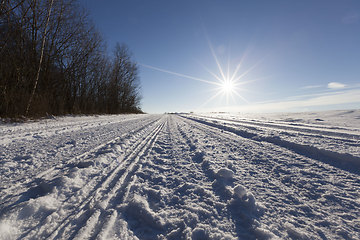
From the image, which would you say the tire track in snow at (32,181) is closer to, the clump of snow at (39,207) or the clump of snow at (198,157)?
the clump of snow at (39,207)

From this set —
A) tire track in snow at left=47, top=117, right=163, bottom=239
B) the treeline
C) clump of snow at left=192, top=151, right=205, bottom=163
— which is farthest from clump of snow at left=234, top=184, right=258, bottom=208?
the treeline

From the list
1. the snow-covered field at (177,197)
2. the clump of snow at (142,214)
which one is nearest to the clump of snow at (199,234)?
the snow-covered field at (177,197)

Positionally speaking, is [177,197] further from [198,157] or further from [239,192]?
[198,157]

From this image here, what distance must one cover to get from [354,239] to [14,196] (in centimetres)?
292

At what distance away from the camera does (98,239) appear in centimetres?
101

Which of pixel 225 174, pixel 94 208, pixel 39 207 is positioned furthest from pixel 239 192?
pixel 39 207

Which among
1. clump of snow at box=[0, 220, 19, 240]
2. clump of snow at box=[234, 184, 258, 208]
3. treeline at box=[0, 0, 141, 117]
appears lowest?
clump of snow at box=[234, 184, 258, 208]

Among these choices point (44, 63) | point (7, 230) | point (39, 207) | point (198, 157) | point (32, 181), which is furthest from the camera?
point (44, 63)

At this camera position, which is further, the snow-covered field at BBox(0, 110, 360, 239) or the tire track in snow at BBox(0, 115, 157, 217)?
the tire track in snow at BBox(0, 115, 157, 217)

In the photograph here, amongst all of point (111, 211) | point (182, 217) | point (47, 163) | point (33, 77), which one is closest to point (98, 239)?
point (111, 211)

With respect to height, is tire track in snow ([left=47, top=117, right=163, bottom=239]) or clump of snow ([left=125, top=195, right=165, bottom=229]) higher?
tire track in snow ([left=47, top=117, right=163, bottom=239])

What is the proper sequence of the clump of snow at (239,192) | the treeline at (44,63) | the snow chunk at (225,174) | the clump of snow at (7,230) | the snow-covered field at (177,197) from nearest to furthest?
the clump of snow at (7,230) → the snow-covered field at (177,197) → the clump of snow at (239,192) → the snow chunk at (225,174) → the treeline at (44,63)

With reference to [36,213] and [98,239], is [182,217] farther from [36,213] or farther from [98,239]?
[36,213]

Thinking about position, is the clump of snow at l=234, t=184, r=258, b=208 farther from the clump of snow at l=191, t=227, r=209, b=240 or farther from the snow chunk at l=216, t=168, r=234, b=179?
the clump of snow at l=191, t=227, r=209, b=240
